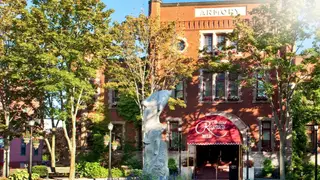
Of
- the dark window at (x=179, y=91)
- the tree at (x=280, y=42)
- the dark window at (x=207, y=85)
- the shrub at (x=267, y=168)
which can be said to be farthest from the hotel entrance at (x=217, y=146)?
the tree at (x=280, y=42)

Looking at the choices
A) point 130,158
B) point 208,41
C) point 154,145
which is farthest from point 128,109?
point 154,145

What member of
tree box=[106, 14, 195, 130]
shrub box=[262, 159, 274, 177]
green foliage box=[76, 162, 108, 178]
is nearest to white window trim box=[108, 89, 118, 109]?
tree box=[106, 14, 195, 130]

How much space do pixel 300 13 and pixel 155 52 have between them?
9462mm

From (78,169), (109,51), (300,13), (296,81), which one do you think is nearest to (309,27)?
(300,13)

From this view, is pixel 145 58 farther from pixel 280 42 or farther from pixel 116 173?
pixel 280 42

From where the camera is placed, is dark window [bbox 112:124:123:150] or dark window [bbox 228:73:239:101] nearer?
dark window [bbox 228:73:239:101]

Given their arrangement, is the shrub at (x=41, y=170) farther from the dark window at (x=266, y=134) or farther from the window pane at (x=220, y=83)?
the dark window at (x=266, y=134)

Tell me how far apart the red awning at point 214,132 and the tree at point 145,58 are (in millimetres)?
3389

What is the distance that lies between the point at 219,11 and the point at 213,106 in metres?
6.85

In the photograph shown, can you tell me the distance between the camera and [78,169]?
101 feet

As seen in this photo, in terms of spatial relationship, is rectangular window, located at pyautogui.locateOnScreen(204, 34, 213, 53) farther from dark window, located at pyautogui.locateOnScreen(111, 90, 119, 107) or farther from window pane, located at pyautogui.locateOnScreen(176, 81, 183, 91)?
dark window, located at pyautogui.locateOnScreen(111, 90, 119, 107)

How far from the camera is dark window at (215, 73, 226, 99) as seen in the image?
32875 mm

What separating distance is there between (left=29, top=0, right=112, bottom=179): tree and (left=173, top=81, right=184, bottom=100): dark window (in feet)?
25.3

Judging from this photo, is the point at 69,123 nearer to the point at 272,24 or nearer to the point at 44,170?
the point at 44,170
